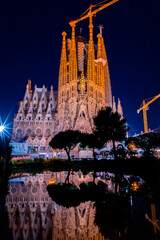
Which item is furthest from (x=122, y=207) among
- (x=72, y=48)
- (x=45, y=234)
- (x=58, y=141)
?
(x=72, y=48)

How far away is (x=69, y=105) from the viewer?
60031mm

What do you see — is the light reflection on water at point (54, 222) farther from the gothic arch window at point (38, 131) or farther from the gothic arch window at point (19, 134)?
the gothic arch window at point (19, 134)

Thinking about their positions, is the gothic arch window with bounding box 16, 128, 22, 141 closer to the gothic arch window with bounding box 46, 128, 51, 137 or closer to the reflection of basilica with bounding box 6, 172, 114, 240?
the gothic arch window with bounding box 46, 128, 51, 137

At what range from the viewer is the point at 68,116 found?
5884 cm

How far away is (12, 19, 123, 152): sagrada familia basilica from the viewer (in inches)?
2277

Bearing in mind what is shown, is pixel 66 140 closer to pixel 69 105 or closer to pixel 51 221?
pixel 69 105

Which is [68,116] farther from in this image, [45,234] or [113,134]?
[45,234]

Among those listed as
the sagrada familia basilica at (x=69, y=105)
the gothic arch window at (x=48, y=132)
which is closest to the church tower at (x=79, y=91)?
the sagrada familia basilica at (x=69, y=105)

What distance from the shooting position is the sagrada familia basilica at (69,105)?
57844 millimetres

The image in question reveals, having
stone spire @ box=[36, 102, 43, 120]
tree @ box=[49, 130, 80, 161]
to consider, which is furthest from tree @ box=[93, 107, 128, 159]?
stone spire @ box=[36, 102, 43, 120]

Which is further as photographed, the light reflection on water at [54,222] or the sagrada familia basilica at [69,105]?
the sagrada familia basilica at [69,105]

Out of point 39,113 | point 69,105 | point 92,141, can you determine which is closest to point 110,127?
point 92,141

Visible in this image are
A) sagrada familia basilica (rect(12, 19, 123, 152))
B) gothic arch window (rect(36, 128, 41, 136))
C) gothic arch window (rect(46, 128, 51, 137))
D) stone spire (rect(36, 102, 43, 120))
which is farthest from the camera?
stone spire (rect(36, 102, 43, 120))

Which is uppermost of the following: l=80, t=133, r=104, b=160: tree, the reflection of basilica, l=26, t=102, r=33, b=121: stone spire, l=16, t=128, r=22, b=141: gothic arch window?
l=26, t=102, r=33, b=121: stone spire
